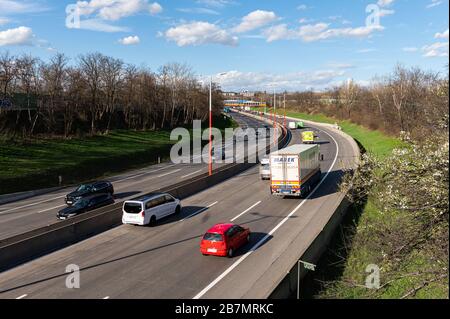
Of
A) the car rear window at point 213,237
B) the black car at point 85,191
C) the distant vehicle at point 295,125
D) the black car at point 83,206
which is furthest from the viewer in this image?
the distant vehicle at point 295,125

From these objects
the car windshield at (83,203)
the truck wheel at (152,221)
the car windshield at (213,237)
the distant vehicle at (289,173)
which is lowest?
the truck wheel at (152,221)

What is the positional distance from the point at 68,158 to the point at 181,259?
1312 inches

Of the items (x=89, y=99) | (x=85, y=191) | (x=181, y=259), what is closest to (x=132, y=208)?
(x=181, y=259)

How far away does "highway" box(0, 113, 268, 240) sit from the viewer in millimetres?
24797

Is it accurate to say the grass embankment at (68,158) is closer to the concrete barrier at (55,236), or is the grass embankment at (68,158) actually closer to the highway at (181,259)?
the concrete barrier at (55,236)

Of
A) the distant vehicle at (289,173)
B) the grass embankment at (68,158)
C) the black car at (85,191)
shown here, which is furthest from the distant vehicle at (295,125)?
the black car at (85,191)

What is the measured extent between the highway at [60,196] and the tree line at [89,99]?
59.1 ft

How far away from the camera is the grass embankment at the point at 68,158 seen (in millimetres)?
38219

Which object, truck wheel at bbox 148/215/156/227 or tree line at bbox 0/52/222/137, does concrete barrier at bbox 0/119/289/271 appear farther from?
tree line at bbox 0/52/222/137

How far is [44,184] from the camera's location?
1502 inches

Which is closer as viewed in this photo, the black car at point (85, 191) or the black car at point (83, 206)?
the black car at point (83, 206)

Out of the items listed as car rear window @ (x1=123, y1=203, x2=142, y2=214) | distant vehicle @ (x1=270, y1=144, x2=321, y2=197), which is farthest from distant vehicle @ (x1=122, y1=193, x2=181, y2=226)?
distant vehicle @ (x1=270, y1=144, x2=321, y2=197)

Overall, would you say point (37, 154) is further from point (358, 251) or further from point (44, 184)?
point (358, 251)
